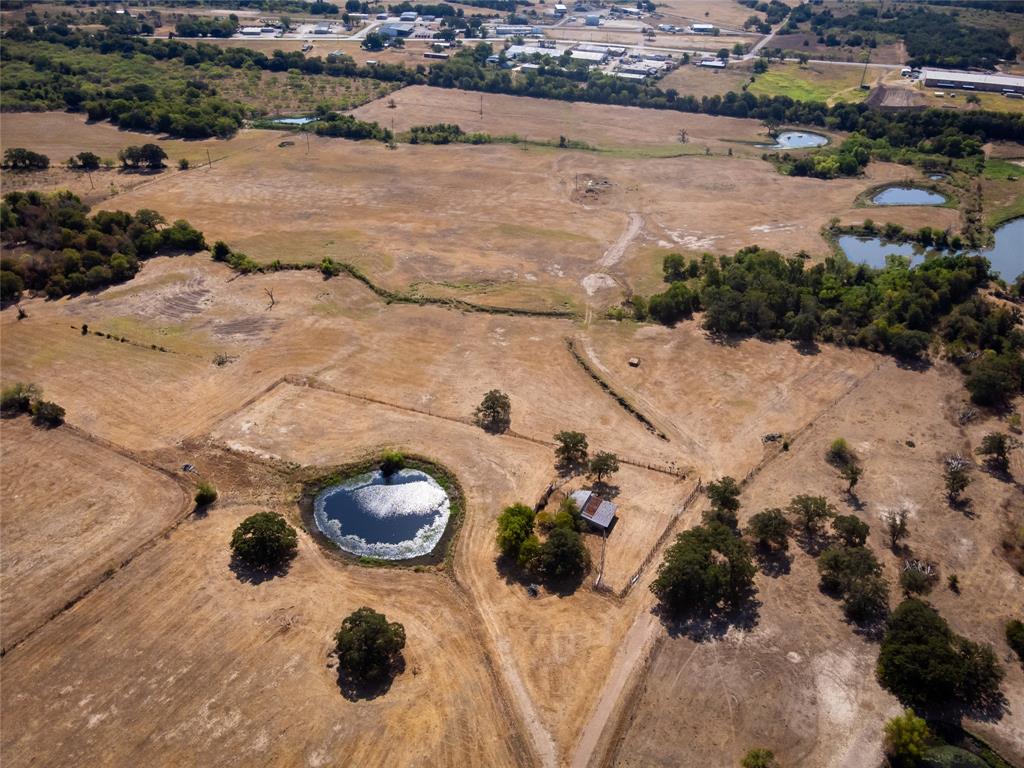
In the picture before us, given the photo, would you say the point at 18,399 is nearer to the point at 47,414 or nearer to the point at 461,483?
the point at 47,414

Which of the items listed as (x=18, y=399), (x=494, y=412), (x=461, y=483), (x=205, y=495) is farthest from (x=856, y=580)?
(x=18, y=399)

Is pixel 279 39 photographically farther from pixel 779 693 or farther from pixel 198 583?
pixel 779 693

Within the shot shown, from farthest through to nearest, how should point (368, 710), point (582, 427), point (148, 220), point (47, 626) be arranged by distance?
1. point (148, 220)
2. point (582, 427)
3. point (47, 626)
4. point (368, 710)

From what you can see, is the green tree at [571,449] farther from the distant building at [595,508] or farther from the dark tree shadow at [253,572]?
the dark tree shadow at [253,572]

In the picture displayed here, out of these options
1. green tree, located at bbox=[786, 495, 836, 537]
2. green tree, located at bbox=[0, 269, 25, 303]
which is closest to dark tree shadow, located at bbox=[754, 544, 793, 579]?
green tree, located at bbox=[786, 495, 836, 537]

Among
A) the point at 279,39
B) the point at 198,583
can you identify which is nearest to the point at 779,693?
the point at 198,583

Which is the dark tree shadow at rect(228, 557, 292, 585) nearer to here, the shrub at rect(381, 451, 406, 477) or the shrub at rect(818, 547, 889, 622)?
the shrub at rect(381, 451, 406, 477)

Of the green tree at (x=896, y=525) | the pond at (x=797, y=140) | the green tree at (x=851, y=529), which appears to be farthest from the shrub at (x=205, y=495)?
the pond at (x=797, y=140)
